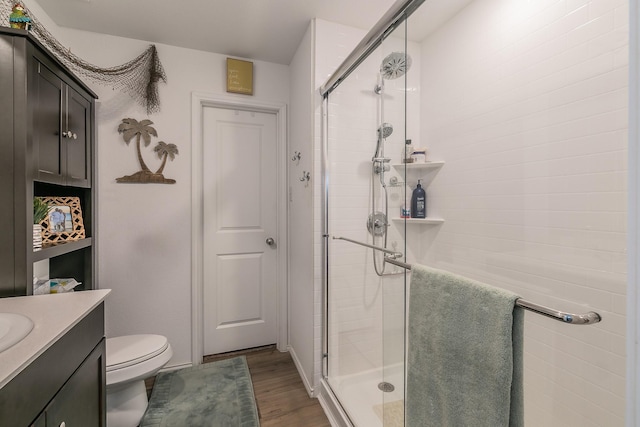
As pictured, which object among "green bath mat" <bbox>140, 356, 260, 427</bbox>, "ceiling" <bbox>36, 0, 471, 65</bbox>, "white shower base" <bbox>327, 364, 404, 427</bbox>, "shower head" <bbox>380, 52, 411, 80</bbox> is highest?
"ceiling" <bbox>36, 0, 471, 65</bbox>

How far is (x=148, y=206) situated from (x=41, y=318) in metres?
1.29

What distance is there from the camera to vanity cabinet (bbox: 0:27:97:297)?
45.3 inches

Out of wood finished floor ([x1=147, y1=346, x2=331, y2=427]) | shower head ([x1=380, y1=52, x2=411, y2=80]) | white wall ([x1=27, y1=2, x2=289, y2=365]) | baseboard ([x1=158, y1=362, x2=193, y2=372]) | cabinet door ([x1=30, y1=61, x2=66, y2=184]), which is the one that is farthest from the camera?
baseboard ([x1=158, y1=362, x2=193, y2=372])

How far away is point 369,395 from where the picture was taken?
1.62m

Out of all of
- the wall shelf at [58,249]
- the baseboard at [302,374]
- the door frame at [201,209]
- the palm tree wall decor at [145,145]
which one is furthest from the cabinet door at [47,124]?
the baseboard at [302,374]

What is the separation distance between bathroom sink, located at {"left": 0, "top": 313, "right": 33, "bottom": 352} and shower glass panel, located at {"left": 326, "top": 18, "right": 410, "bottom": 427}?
51.9 inches

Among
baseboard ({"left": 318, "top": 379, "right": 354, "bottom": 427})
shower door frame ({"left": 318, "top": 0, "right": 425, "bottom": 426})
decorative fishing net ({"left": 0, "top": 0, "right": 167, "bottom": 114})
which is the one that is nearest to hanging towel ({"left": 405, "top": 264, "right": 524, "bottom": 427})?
baseboard ({"left": 318, "top": 379, "right": 354, "bottom": 427})

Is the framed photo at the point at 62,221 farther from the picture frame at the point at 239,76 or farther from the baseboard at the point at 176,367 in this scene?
the picture frame at the point at 239,76

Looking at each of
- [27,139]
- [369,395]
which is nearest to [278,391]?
[369,395]

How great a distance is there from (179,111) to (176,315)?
5.10ft

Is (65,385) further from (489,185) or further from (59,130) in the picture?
(489,185)

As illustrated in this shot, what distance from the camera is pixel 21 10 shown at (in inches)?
49.1

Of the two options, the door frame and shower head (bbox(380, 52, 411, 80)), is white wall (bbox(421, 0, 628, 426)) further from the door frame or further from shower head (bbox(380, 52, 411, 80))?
the door frame

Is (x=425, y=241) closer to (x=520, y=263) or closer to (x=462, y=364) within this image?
(x=520, y=263)
